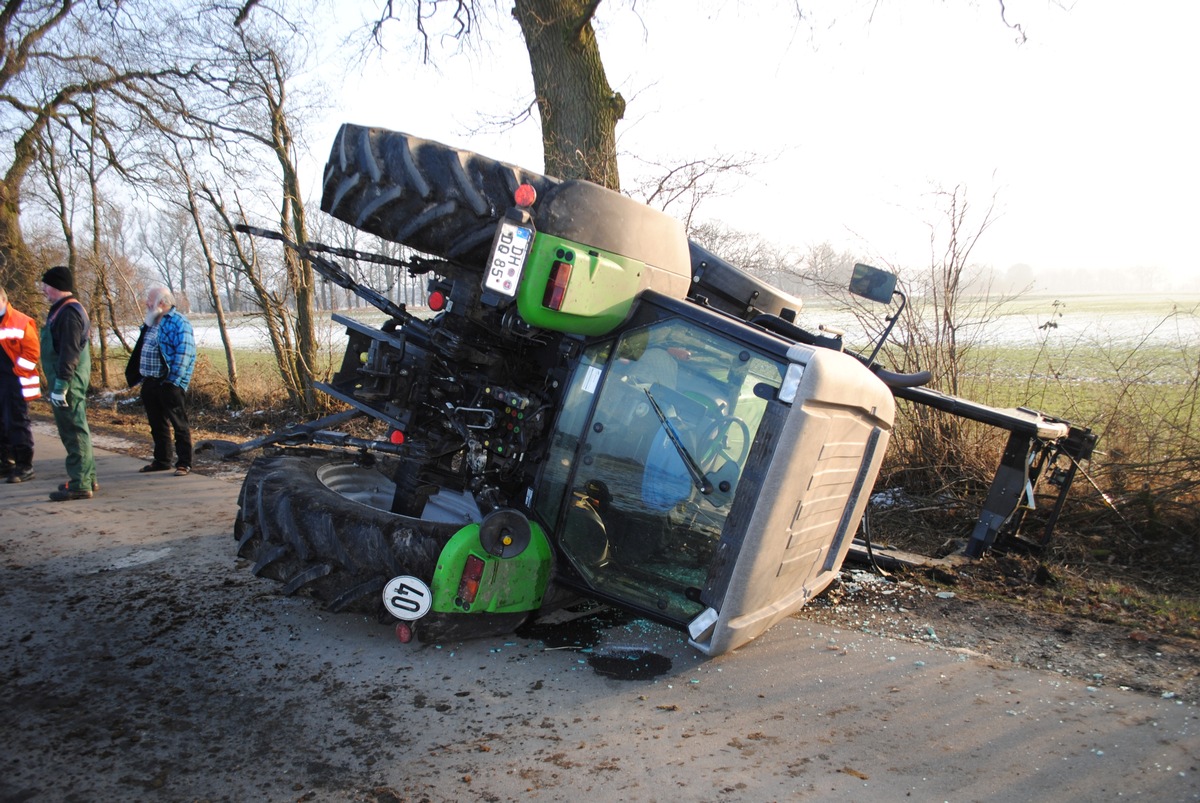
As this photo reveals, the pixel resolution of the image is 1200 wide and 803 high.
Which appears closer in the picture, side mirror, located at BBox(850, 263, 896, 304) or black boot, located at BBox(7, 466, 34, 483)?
side mirror, located at BBox(850, 263, 896, 304)

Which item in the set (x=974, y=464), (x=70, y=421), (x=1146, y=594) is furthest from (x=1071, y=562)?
(x=70, y=421)

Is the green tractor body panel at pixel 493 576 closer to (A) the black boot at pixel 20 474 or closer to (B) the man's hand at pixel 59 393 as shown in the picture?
(B) the man's hand at pixel 59 393

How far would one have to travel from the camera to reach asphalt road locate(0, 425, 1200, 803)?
8.39 ft

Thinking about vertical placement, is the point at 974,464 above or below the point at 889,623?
above

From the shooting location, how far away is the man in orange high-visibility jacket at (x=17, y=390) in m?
6.85

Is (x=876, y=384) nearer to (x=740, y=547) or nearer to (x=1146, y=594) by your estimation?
(x=740, y=547)

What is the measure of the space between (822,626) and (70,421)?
6124mm

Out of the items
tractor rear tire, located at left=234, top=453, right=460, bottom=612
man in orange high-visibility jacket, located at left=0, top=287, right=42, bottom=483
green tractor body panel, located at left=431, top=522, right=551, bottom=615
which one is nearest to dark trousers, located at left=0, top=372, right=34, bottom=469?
man in orange high-visibility jacket, located at left=0, top=287, right=42, bottom=483

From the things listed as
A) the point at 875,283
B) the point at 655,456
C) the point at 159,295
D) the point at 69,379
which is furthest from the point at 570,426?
the point at 159,295

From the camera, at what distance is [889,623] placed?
4.16m

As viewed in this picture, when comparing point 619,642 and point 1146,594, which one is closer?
point 619,642

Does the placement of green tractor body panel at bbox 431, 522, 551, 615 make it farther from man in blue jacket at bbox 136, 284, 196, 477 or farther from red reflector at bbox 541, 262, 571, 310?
man in blue jacket at bbox 136, 284, 196, 477

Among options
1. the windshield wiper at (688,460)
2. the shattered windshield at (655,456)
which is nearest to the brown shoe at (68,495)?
the shattered windshield at (655,456)

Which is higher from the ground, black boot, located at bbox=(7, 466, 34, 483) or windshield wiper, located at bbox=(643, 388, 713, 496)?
windshield wiper, located at bbox=(643, 388, 713, 496)
